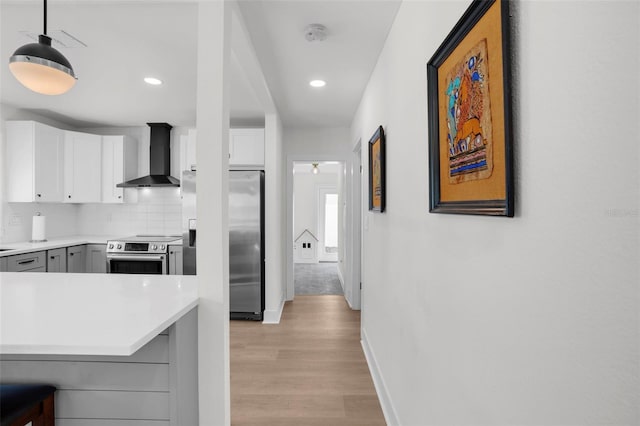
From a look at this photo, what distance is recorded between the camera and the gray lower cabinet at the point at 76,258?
411cm

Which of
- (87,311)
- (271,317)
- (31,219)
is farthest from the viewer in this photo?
(31,219)

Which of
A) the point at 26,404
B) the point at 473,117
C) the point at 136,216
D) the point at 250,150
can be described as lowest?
the point at 26,404

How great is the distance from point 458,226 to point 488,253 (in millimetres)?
212

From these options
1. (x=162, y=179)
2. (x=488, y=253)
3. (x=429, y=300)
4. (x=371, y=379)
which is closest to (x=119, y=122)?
(x=162, y=179)

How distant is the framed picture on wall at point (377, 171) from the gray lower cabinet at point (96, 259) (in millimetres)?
3446

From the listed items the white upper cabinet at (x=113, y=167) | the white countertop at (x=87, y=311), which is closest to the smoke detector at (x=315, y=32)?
the white countertop at (x=87, y=311)

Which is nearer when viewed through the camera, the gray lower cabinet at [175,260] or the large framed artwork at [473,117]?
the large framed artwork at [473,117]

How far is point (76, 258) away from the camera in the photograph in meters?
4.23

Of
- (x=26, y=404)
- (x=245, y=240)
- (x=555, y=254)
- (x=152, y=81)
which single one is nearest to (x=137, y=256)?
(x=245, y=240)

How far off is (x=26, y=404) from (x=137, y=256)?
3.17m

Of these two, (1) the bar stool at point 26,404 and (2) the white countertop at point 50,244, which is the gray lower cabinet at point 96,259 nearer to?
(2) the white countertop at point 50,244

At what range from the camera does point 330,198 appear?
9.23 meters

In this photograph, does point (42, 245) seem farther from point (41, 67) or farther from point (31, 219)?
point (41, 67)

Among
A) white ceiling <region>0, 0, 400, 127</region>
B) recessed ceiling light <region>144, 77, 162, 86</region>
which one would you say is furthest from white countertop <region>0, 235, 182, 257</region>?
recessed ceiling light <region>144, 77, 162, 86</region>
